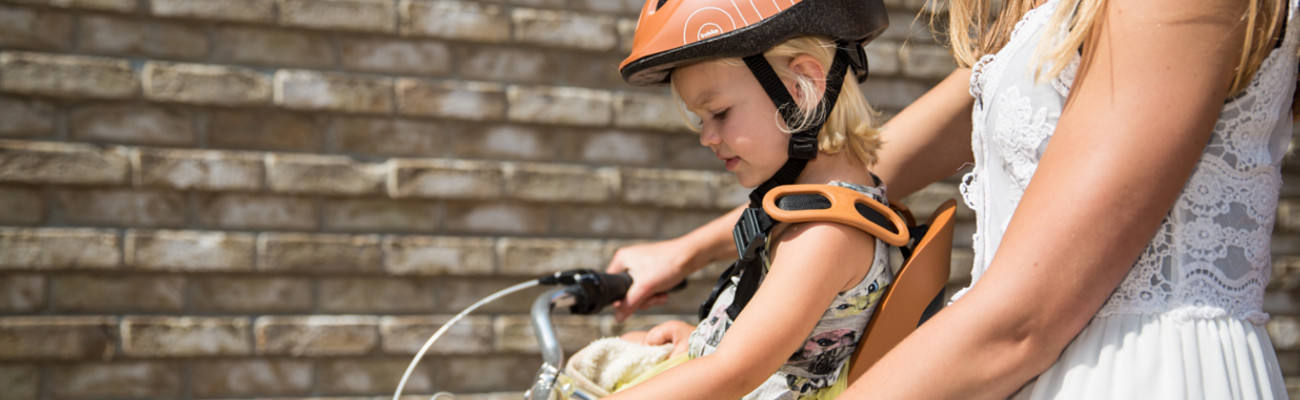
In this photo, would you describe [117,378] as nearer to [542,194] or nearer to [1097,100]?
[542,194]

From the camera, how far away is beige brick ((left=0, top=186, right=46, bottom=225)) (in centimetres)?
373

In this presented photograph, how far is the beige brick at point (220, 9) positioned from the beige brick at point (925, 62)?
3.10m

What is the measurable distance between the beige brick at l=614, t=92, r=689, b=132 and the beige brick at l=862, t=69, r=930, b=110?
3.52 ft

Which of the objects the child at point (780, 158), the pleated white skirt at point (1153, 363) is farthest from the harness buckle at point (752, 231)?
the pleated white skirt at point (1153, 363)

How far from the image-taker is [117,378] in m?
3.91

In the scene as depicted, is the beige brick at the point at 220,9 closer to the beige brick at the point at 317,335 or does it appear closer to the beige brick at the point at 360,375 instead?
the beige brick at the point at 317,335

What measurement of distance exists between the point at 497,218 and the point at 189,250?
1.33 metres

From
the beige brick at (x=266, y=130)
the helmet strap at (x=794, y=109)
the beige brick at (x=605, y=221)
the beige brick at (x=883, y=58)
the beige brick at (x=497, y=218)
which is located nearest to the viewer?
the helmet strap at (x=794, y=109)

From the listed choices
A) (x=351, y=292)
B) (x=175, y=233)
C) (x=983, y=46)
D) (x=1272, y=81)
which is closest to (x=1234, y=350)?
(x=1272, y=81)

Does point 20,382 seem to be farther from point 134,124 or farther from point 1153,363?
point 1153,363

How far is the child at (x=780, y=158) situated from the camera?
1516 mm

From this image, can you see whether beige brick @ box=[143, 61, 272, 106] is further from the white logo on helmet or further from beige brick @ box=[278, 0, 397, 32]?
the white logo on helmet

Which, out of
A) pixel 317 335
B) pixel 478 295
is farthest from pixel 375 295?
pixel 478 295

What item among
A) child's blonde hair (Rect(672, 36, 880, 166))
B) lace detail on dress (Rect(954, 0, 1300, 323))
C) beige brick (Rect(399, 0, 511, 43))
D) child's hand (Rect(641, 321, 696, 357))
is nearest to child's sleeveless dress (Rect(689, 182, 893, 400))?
child's blonde hair (Rect(672, 36, 880, 166))
